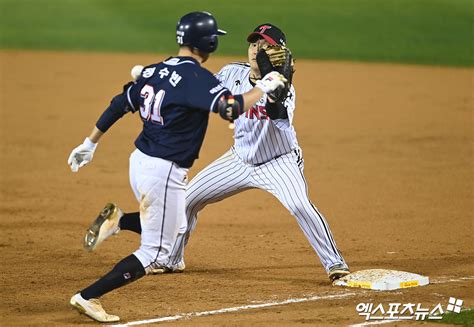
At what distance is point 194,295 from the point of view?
7.05 metres

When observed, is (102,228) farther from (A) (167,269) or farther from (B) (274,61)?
(B) (274,61)

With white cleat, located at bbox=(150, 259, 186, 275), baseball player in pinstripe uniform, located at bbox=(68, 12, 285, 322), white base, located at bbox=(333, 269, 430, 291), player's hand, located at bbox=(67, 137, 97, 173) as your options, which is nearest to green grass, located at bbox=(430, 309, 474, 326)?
white base, located at bbox=(333, 269, 430, 291)

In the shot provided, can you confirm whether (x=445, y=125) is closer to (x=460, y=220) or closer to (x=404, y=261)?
(x=460, y=220)

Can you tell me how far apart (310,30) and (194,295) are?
734 inches

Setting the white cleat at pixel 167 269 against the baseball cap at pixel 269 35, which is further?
the white cleat at pixel 167 269

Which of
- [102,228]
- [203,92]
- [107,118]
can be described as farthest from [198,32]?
[102,228]

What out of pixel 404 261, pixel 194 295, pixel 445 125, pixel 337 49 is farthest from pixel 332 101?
pixel 194 295

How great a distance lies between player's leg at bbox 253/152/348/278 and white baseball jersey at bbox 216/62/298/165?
0.49 ft

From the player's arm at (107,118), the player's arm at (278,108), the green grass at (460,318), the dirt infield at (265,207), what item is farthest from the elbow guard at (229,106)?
the green grass at (460,318)

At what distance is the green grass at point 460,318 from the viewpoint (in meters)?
6.18

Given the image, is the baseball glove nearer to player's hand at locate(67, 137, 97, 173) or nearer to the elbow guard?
the elbow guard

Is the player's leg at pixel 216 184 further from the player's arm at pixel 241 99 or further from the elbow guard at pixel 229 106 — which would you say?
the elbow guard at pixel 229 106

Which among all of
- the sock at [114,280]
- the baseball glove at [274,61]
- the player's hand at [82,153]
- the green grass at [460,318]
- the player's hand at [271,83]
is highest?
the baseball glove at [274,61]

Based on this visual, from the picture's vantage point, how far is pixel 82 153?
6.91 meters
